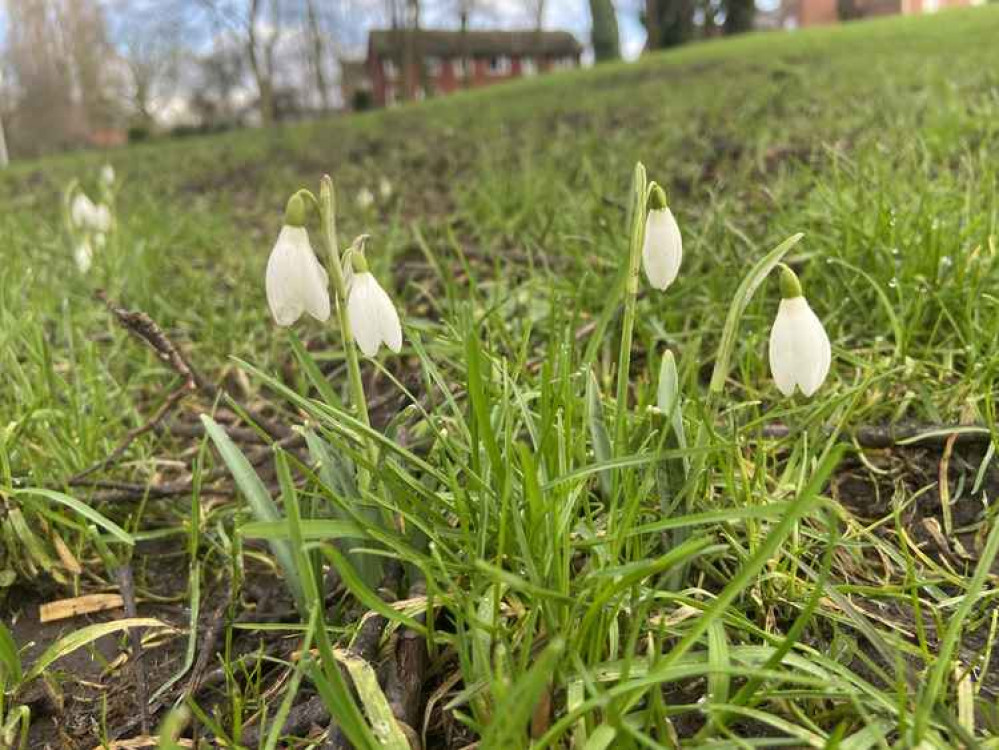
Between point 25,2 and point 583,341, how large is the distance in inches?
2205

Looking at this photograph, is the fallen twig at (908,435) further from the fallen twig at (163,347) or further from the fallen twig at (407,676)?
the fallen twig at (163,347)

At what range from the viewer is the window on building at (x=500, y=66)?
58.5m

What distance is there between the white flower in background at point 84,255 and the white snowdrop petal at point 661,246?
9.77ft

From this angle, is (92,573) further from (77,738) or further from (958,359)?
(958,359)

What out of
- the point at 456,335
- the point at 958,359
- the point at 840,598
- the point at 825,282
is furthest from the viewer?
the point at 825,282

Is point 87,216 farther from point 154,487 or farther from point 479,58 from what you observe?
point 479,58

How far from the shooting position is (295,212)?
4.45 feet

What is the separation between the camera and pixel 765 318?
7.52 feet

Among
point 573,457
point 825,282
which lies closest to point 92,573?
point 573,457

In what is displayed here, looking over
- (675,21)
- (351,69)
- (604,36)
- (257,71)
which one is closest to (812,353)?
(257,71)

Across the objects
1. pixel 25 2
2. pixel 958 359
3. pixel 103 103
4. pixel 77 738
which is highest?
pixel 25 2

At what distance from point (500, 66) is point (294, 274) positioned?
201 feet

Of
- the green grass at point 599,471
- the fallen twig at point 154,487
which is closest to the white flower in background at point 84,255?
the green grass at point 599,471

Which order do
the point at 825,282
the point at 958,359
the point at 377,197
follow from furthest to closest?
1. the point at 377,197
2. the point at 825,282
3. the point at 958,359
